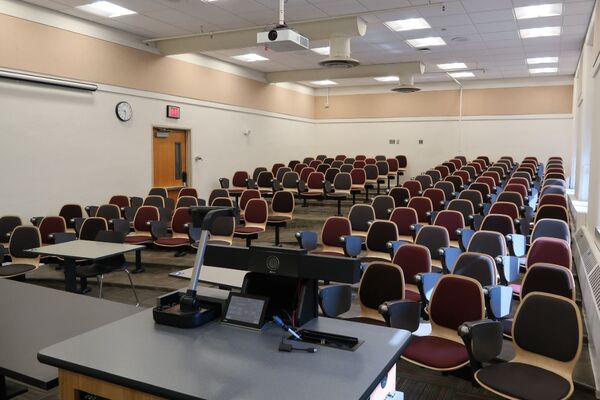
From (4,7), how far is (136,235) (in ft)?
13.5

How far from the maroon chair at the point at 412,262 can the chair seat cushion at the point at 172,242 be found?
11.2 ft

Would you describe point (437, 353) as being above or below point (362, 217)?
below

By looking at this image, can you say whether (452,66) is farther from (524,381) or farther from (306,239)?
(524,381)

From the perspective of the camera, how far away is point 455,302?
11.0 feet

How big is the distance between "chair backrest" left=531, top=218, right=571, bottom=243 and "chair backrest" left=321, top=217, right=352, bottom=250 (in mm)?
2099

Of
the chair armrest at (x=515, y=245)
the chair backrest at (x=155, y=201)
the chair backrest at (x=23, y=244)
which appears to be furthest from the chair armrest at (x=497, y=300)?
the chair backrest at (x=155, y=201)

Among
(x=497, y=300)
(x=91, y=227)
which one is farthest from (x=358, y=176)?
(x=497, y=300)

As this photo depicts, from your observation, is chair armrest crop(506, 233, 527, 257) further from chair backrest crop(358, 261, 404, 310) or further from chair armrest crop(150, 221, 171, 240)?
chair armrest crop(150, 221, 171, 240)

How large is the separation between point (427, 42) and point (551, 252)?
24.4ft

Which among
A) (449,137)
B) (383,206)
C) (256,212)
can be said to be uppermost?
(449,137)

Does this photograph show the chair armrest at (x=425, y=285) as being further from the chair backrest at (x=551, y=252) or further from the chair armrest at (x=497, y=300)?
the chair backrest at (x=551, y=252)

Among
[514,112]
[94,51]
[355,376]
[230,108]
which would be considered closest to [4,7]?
[94,51]

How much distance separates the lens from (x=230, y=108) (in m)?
12.6

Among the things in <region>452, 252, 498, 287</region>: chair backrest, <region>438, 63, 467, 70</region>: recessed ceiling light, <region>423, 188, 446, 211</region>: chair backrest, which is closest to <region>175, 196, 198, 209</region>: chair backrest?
<region>423, 188, 446, 211</region>: chair backrest
